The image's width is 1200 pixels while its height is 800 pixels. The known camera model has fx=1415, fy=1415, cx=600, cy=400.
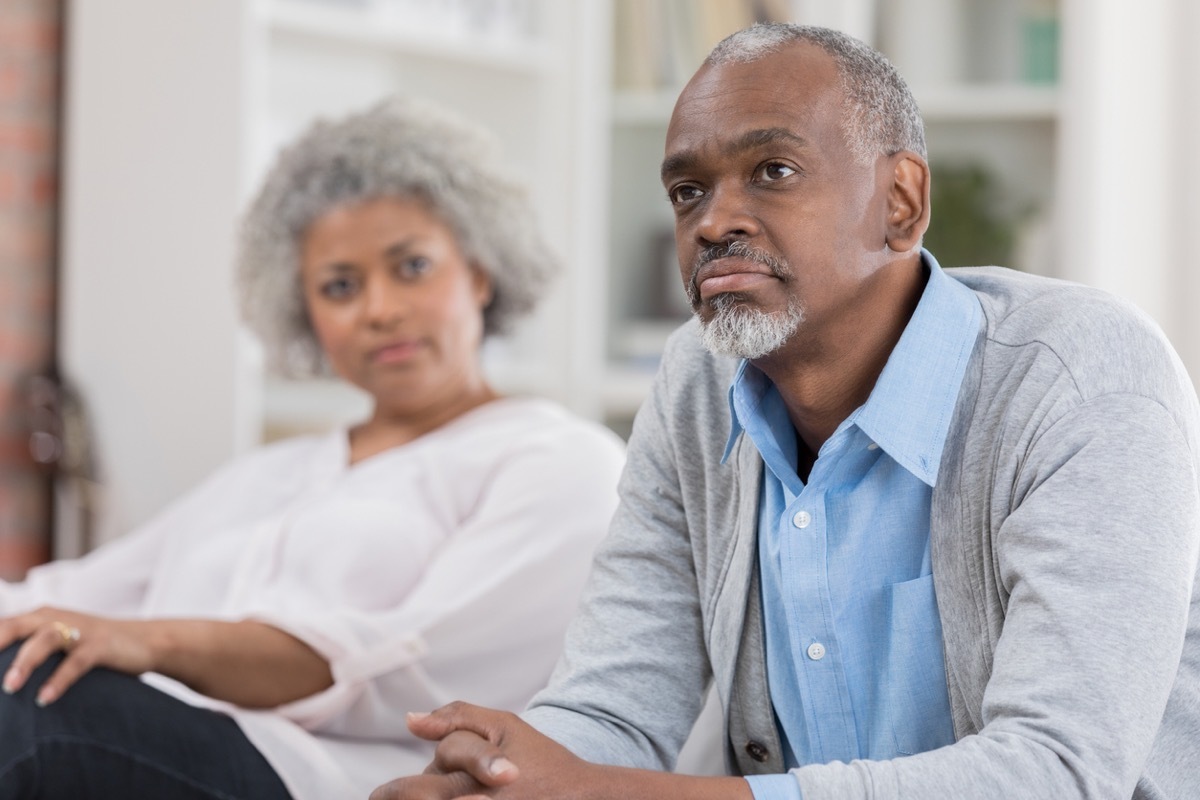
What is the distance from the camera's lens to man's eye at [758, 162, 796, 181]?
3.67 feet

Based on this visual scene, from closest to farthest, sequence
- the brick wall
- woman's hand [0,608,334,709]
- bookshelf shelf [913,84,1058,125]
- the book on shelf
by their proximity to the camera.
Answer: woman's hand [0,608,334,709], bookshelf shelf [913,84,1058,125], the book on shelf, the brick wall

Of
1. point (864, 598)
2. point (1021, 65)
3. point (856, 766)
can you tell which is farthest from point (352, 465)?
point (1021, 65)

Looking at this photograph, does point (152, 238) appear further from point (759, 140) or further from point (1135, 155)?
point (759, 140)

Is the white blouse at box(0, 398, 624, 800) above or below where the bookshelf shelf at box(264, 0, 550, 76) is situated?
below

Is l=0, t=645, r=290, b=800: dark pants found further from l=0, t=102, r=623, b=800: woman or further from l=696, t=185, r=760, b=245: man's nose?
l=696, t=185, r=760, b=245: man's nose

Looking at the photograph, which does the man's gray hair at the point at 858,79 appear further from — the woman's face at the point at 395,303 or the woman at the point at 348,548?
the woman's face at the point at 395,303

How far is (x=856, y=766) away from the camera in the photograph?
0.99 metres

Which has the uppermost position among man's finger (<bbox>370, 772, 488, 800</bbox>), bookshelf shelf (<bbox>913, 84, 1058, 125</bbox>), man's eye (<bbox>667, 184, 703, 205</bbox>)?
bookshelf shelf (<bbox>913, 84, 1058, 125</bbox>)

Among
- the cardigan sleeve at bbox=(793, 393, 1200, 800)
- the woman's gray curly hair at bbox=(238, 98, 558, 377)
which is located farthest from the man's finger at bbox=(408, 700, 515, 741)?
the woman's gray curly hair at bbox=(238, 98, 558, 377)

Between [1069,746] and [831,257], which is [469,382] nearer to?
[831,257]

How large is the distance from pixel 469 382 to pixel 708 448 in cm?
85

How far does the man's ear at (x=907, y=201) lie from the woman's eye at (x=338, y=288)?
43.3 inches

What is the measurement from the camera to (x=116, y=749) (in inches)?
57.9

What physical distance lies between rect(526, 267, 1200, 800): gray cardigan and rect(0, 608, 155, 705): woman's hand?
0.54 metres
